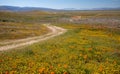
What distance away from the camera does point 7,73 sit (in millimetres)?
14156

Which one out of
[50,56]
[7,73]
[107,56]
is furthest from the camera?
[107,56]

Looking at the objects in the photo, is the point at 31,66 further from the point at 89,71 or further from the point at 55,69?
the point at 89,71

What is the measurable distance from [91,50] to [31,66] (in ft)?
36.1

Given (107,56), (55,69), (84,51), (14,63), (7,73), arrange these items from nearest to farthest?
(7,73) < (55,69) < (14,63) < (107,56) < (84,51)

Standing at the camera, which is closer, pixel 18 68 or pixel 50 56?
pixel 18 68

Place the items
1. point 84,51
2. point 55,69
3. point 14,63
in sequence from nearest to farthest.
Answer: point 55,69 < point 14,63 < point 84,51

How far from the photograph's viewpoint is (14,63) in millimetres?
17141

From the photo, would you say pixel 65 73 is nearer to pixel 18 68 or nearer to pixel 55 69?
pixel 55 69

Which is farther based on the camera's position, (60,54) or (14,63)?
(60,54)

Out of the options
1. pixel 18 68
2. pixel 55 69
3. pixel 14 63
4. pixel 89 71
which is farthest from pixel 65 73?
pixel 14 63

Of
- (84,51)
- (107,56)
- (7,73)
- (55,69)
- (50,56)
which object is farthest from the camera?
(84,51)

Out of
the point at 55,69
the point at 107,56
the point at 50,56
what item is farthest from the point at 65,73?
the point at 107,56

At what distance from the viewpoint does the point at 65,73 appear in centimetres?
1438

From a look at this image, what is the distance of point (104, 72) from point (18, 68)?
6.50 meters
